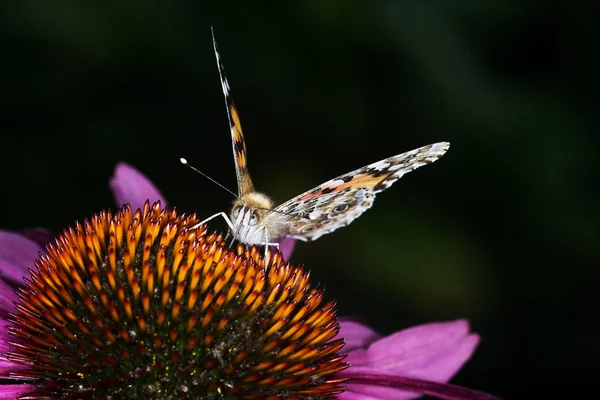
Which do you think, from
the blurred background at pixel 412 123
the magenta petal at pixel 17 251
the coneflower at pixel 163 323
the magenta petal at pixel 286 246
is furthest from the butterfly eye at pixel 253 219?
the blurred background at pixel 412 123

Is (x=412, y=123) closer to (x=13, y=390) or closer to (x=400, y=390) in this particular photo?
(x=400, y=390)

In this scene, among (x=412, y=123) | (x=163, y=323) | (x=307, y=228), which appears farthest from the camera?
(x=412, y=123)

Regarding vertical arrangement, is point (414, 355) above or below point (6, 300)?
below

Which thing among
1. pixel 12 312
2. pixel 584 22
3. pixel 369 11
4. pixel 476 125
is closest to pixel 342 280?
pixel 476 125

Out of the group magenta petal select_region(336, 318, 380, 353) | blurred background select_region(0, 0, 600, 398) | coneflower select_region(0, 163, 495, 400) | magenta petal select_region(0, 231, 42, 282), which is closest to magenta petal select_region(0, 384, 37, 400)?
coneflower select_region(0, 163, 495, 400)

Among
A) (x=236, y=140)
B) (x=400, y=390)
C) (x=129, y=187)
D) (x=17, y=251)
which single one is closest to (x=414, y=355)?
(x=400, y=390)

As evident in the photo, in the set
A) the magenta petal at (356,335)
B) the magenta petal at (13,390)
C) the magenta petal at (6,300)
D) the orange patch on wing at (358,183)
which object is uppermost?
the magenta petal at (6,300)

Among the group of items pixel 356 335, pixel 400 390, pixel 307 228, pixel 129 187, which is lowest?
pixel 400 390

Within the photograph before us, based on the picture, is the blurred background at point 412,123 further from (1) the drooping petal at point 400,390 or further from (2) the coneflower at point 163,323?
(2) the coneflower at point 163,323
